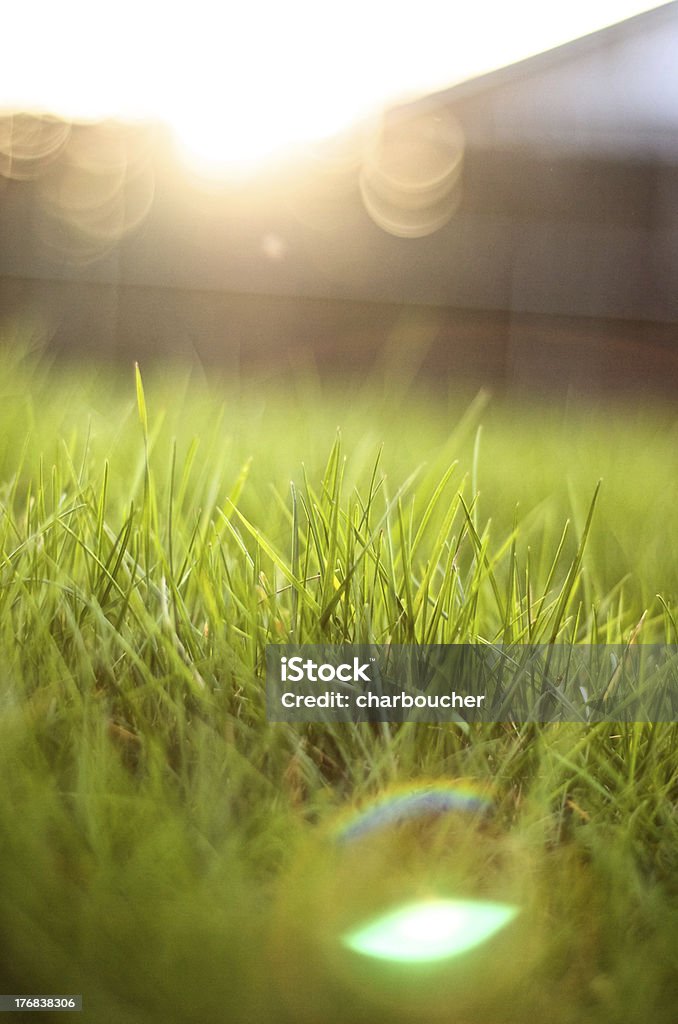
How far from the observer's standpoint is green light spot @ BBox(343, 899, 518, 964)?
30 centimetres

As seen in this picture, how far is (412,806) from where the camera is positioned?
349 mm

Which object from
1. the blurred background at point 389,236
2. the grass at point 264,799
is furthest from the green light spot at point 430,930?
the blurred background at point 389,236

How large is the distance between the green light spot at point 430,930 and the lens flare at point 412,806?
36mm

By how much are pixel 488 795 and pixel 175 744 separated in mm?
153

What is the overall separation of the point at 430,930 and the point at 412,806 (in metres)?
0.05

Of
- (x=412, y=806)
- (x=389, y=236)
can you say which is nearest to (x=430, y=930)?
(x=412, y=806)

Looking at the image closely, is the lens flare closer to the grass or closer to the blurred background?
the grass

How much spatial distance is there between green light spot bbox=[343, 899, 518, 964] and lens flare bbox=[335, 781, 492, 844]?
0.04 meters

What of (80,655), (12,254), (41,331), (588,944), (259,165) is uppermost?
(259,165)

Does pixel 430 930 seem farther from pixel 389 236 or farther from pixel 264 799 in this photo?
pixel 389 236

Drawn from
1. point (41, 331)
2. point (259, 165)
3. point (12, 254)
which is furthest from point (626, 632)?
point (259, 165)

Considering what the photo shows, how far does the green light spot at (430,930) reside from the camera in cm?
30

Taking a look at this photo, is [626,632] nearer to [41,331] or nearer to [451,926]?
[451,926]

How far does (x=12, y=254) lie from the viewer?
5.38 feet
